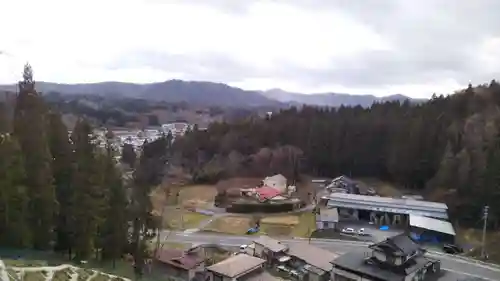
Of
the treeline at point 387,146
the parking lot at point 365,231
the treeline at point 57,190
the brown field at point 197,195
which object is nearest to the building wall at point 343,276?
the parking lot at point 365,231

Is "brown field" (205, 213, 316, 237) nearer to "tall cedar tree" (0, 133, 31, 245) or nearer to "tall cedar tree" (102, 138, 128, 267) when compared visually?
"tall cedar tree" (102, 138, 128, 267)

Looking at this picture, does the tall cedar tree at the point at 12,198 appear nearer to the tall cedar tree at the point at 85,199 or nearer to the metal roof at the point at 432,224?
the tall cedar tree at the point at 85,199

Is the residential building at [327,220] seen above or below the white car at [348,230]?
above

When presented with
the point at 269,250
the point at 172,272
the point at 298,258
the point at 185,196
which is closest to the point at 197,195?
the point at 185,196

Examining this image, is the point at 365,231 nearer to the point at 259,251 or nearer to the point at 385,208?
the point at 385,208

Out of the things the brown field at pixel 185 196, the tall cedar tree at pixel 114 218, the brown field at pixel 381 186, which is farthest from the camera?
the brown field at pixel 381 186

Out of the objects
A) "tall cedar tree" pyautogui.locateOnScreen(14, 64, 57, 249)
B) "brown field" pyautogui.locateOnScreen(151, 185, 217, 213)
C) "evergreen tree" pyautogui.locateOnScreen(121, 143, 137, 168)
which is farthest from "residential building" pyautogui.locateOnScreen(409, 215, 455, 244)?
"evergreen tree" pyautogui.locateOnScreen(121, 143, 137, 168)

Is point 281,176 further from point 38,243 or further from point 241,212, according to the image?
point 38,243
